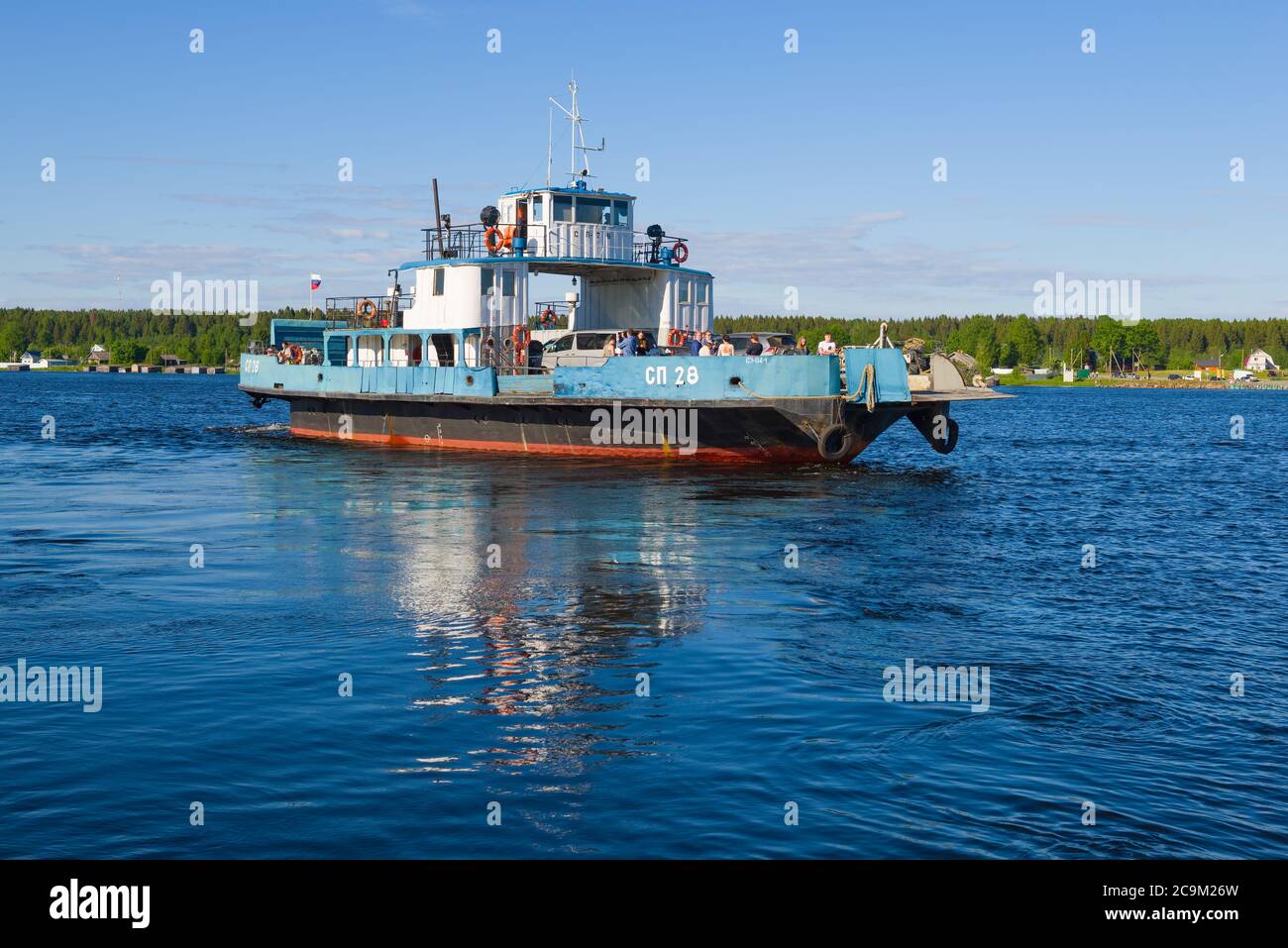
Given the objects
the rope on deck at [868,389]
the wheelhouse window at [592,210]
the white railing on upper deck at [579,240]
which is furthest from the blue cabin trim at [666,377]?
the wheelhouse window at [592,210]

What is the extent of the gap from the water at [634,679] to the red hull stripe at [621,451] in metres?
6.05

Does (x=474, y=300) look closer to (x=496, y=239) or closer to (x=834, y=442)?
(x=496, y=239)

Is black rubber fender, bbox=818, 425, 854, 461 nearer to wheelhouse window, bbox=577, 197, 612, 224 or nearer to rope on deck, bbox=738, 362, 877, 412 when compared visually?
rope on deck, bbox=738, 362, 877, 412

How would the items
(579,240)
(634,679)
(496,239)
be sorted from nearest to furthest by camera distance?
(634,679) < (496,239) < (579,240)

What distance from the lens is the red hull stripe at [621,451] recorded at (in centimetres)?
2972

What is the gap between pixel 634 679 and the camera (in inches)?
415

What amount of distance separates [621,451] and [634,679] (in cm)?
2135

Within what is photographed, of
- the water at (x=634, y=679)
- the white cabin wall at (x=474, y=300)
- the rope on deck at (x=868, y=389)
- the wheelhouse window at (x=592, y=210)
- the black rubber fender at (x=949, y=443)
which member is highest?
the wheelhouse window at (x=592, y=210)

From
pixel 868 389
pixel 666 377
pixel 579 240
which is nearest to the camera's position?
pixel 868 389

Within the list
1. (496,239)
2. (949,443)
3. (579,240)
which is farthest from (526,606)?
(579,240)

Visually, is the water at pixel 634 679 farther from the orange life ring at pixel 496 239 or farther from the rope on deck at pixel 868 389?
the orange life ring at pixel 496 239
